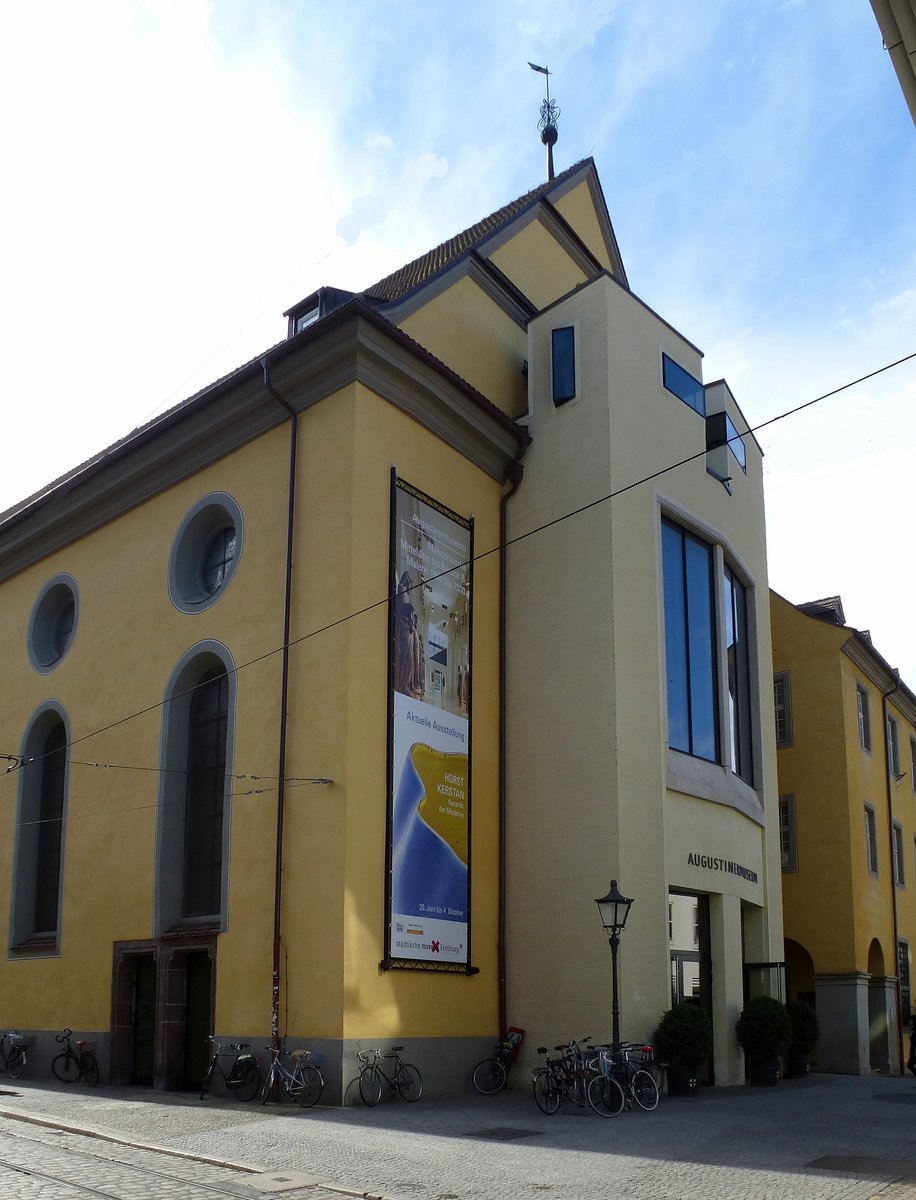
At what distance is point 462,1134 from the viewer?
1316cm

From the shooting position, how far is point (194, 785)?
1986cm

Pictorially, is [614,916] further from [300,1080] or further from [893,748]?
[893,748]

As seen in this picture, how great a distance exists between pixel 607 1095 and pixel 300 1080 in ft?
12.3

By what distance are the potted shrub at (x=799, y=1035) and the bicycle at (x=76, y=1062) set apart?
1152 centimetres

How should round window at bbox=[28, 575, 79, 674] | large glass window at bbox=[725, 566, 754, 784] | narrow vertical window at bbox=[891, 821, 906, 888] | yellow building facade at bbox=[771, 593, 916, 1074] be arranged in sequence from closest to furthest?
1. large glass window at bbox=[725, 566, 754, 784]
2. round window at bbox=[28, 575, 79, 674]
3. yellow building facade at bbox=[771, 593, 916, 1074]
4. narrow vertical window at bbox=[891, 821, 906, 888]

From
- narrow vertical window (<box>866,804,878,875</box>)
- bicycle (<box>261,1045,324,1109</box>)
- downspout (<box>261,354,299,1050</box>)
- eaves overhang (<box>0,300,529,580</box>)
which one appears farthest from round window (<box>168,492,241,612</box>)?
narrow vertical window (<box>866,804,878,875</box>)

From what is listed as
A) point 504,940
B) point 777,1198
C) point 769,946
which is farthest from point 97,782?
point 777,1198

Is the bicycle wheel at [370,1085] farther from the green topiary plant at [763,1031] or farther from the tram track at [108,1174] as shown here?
the green topiary plant at [763,1031]

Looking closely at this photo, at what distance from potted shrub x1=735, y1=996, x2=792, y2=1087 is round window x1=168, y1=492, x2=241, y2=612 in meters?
10.8

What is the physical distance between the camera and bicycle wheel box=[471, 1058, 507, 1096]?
17.6 meters

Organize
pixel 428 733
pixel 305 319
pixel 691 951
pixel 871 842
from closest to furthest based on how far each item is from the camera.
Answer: pixel 428 733 → pixel 691 951 → pixel 305 319 → pixel 871 842

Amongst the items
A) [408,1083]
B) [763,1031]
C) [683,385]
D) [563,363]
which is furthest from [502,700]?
[683,385]

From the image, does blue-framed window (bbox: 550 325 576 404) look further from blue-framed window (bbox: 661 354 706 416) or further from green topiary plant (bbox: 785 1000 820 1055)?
Answer: green topiary plant (bbox: 785 1000 820 1055)

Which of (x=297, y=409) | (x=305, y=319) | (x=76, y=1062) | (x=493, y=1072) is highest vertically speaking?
(x=305, y=319)
